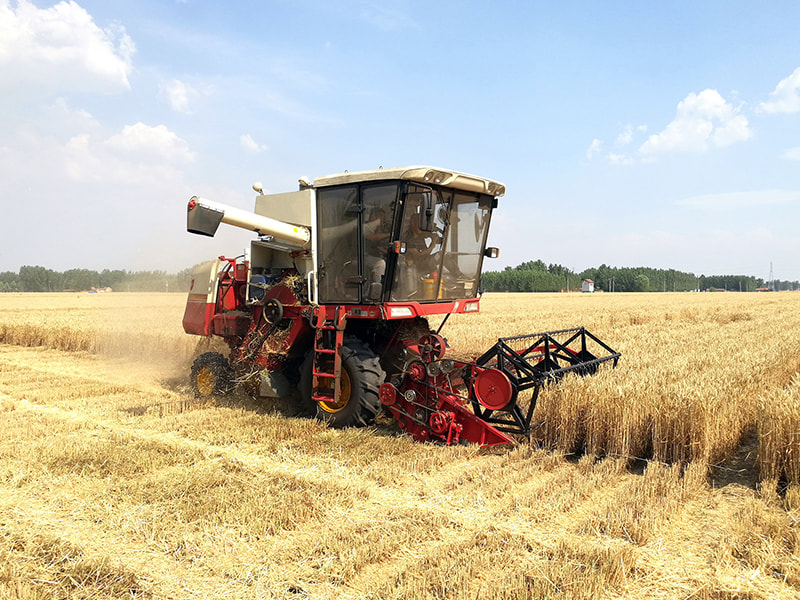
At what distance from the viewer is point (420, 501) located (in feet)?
14.3

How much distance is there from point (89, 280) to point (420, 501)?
48.5 meters

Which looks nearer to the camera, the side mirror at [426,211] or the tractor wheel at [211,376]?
the side mirror at [426,211]

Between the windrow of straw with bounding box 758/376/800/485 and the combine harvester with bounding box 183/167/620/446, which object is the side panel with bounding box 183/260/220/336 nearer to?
the combine harvester with bounding box 183/167/620/446

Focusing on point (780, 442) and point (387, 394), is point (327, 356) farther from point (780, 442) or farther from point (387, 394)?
point (780, 442)

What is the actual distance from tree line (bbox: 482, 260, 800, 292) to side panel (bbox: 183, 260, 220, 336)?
167ft

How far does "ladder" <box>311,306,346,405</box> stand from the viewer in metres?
6.49

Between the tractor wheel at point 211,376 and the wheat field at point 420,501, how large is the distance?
0.60 metres

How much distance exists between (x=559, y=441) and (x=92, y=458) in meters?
4.30

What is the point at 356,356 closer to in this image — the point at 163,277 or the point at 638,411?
the point at 638,411

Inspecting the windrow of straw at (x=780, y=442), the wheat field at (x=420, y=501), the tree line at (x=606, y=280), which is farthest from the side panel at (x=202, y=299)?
the tree line at (x=606, y=280)

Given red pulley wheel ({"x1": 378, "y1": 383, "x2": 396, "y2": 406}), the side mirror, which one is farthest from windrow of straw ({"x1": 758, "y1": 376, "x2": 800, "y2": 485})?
the side mirror

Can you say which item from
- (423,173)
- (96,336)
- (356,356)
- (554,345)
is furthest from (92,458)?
(96,336)

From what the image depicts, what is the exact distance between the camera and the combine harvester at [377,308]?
19.0 ft

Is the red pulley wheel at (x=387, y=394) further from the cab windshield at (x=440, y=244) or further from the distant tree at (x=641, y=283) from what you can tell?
the distant tree at (x=641, y=283)
